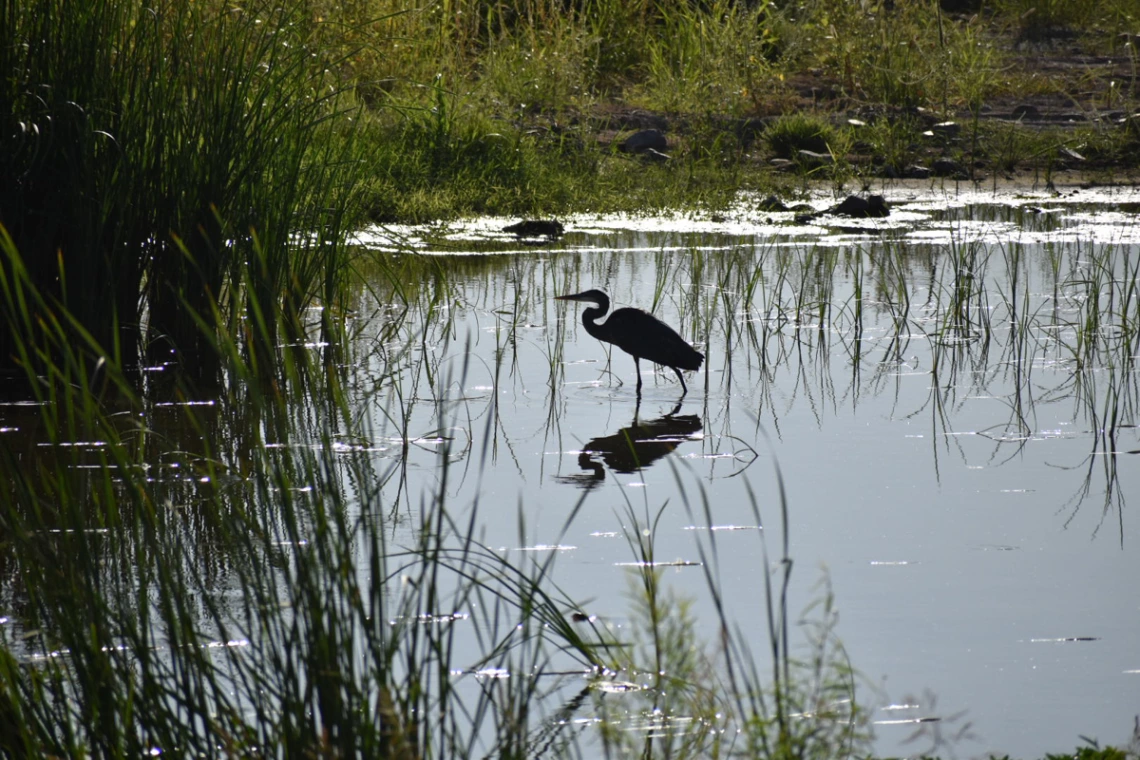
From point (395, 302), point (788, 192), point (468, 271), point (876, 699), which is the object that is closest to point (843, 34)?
point (788, 192)

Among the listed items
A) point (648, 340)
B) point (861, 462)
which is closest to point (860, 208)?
point (648, 340)

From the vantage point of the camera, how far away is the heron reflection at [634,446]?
3904 millimetres

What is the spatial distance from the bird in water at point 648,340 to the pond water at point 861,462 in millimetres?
126

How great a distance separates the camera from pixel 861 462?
3.95 metres

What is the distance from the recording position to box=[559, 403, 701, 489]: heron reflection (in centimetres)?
390

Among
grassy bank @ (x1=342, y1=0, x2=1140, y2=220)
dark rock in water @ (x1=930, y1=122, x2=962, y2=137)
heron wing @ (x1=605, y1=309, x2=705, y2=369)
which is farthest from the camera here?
dark rock in water @ (x1=930, y1=122, x2=962, y2=137)

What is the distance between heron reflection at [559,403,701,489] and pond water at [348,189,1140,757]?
15mm

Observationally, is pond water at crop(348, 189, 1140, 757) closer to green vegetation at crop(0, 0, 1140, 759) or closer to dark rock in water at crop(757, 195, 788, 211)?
green vegetation at crop(0, 0, 1140, 759)

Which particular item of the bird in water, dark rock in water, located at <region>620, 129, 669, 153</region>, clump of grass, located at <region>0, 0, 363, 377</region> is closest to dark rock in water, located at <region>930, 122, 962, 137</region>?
dark rock in water, located at <region>620, 129, 669, 153</region>

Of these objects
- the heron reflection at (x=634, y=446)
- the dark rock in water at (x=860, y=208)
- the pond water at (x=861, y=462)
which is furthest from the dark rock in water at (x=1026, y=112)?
the heron reflection at (x=634, y=446)

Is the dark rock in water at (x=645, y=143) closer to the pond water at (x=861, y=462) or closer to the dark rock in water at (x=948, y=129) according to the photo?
the dark rock in water at (x=948, y=129)

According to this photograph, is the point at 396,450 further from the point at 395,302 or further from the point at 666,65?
the point at 666,65

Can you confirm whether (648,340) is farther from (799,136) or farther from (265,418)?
(799,136)

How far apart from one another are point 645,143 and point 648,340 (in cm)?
660
